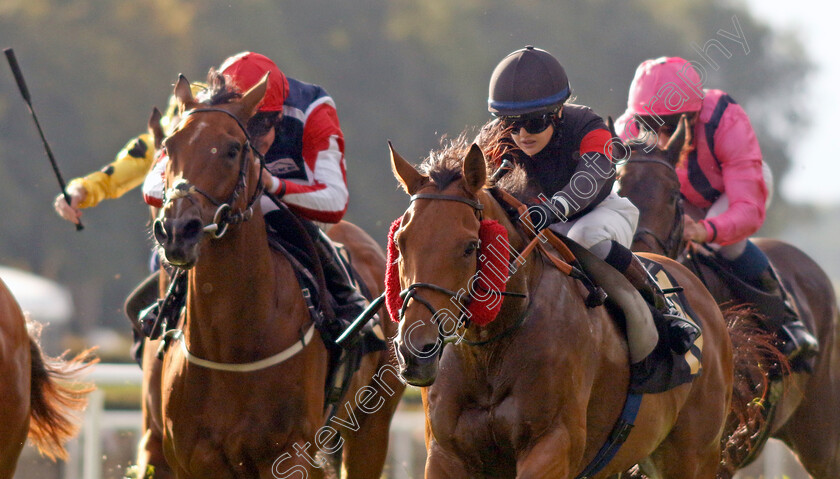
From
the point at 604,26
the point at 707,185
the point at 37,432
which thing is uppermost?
the point at 604,26

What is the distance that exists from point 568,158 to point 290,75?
78.8ft

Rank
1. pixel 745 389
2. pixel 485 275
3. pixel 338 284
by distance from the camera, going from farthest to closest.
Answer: pixel 745 389
pixel 338 284
pixel 485 275

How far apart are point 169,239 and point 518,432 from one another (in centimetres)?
150

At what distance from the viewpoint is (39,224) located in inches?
1081

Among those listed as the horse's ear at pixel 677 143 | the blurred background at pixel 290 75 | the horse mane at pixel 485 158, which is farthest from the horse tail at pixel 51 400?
the blurred background at pixel 290 75

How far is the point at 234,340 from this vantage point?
4.91 metres

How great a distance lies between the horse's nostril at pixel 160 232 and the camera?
436cm

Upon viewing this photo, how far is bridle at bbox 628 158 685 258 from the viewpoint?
6250 millimetres

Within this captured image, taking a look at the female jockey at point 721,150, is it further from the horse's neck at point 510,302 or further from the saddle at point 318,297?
the horse's neck at point 510,302

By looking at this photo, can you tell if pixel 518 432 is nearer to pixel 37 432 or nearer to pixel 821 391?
pixel 37 432

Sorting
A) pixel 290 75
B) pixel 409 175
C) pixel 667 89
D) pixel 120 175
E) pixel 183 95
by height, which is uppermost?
pixel 290 75

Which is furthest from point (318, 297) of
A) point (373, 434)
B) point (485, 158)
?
point (485, 158)

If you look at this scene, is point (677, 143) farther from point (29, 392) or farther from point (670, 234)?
point (29, 392)

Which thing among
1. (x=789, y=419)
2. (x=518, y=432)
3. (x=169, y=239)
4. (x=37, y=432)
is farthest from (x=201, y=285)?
(x=789, y=419)
